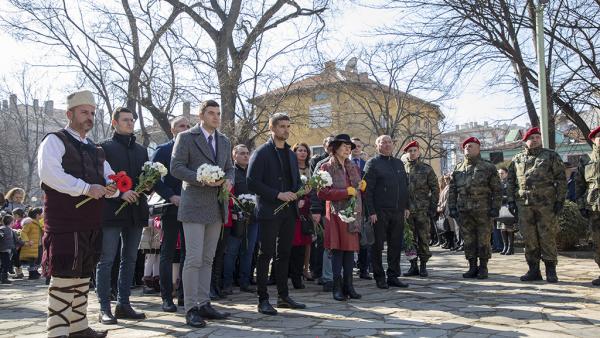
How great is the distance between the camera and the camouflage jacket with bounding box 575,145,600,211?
7237 mm

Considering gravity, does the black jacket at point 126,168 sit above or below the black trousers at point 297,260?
above

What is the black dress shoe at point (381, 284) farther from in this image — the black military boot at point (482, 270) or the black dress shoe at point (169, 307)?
the black dress shoe at point (169, 307)

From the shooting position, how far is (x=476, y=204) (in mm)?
8109

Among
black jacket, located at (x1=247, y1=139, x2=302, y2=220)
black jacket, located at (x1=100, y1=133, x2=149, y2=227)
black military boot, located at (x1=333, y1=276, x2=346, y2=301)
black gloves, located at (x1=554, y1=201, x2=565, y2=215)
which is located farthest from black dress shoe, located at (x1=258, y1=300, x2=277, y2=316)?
black gloves, located at (x1=554, y1=201, x2=565, y2=215)

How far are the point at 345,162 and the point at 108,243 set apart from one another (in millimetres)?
2955

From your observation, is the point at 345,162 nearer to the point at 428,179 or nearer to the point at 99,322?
the point at 428,179

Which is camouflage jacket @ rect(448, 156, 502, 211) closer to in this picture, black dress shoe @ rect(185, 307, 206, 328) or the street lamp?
the street lamp

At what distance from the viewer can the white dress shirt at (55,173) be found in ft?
12.9

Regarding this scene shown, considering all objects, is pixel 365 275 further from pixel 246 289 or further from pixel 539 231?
pixel 539 231

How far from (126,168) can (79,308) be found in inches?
69.5

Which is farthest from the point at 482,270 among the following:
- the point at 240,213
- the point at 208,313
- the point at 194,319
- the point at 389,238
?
the point at 194,319

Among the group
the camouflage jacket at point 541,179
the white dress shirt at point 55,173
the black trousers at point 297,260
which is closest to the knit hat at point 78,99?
the white dress shirt at point 55,173

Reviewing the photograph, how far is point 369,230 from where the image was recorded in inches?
274

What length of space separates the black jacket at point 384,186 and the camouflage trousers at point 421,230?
42.3 inches
